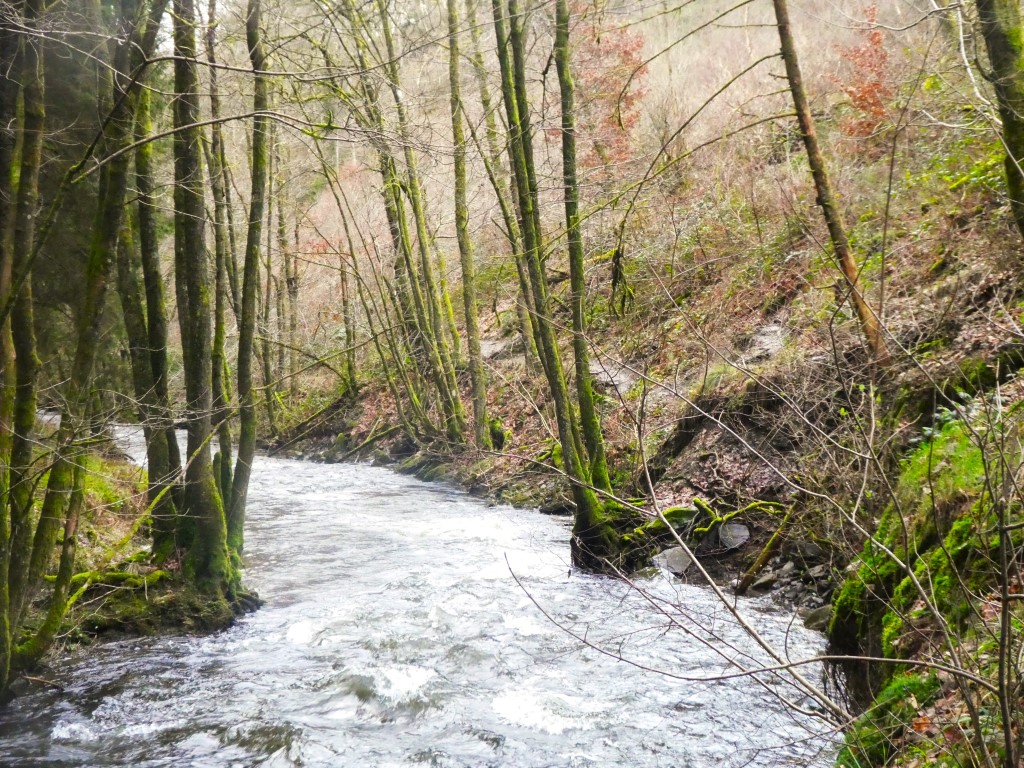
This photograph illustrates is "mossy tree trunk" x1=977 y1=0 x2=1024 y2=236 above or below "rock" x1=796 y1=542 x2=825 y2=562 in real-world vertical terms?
above

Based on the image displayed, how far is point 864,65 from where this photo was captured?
43.7 feet

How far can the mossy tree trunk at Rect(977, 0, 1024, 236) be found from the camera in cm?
443

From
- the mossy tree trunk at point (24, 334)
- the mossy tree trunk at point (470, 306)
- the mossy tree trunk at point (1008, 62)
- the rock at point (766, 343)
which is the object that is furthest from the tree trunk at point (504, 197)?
the mossy tree trunk at point (1008, 62)

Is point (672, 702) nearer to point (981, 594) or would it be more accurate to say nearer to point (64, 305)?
point (981, 594)

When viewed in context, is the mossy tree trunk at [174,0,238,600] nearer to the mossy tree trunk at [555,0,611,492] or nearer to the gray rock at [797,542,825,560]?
the mossy tree trunk at [555,0,611,492]

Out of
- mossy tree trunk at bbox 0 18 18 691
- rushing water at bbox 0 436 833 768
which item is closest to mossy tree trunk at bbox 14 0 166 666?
mossy tree trunk at bbox 0 18 18 691

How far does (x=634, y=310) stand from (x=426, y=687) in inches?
257

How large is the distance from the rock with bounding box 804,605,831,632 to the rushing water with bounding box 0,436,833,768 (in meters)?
0.14

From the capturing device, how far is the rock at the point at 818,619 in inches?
247

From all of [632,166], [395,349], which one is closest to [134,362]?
[395,349]

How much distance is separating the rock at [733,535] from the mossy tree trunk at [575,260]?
149cm

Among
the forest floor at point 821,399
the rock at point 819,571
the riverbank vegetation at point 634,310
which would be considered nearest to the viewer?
the forest floor at point 821,399

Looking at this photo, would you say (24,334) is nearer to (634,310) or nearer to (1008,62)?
(1008,62)

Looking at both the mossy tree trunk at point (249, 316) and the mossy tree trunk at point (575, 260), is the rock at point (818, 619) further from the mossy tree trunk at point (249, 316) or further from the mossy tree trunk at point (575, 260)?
the mossy tree trunk at point (249, 316)
